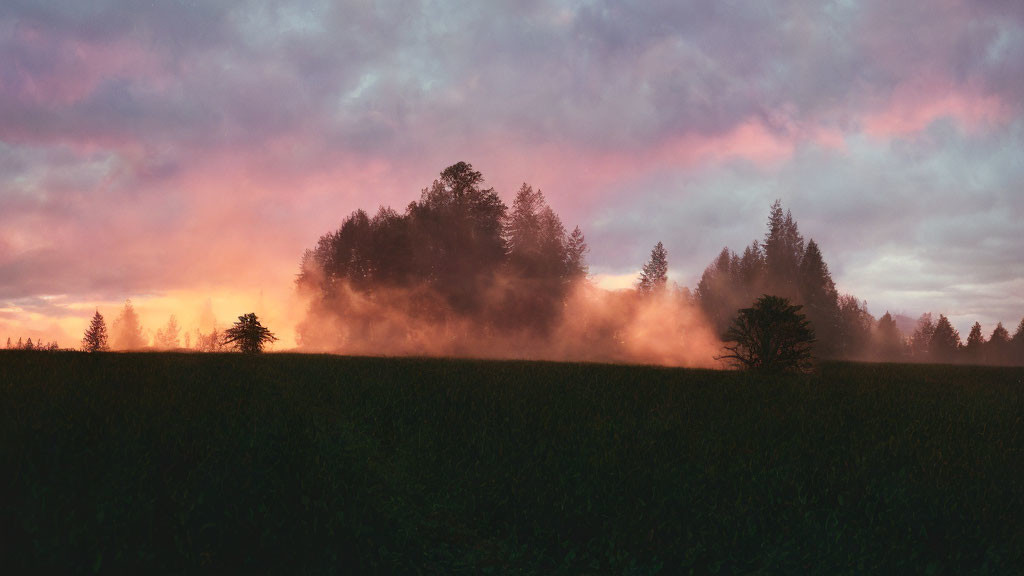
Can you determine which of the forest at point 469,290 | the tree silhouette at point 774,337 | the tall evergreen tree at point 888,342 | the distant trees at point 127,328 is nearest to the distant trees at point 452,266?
the forest at point 469,290

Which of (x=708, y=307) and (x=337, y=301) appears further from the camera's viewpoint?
(x=708, y=307)

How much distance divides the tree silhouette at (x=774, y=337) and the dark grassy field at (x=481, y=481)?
451 cm

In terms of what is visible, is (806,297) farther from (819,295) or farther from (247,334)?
(247,334)

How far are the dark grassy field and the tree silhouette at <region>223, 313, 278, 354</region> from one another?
8.57 m

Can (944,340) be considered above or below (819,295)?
below

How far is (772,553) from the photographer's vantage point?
19.6 ft

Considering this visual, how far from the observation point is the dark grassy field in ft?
18.8

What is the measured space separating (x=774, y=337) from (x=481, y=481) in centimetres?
1097

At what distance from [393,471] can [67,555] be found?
327 cm

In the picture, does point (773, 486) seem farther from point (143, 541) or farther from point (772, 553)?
point (143, 541)

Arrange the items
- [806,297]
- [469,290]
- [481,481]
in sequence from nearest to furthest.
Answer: [481,481] → [469,290] → [806,297]

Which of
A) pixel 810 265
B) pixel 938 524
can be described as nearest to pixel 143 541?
pixel 938 524

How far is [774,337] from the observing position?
1506 centimetres

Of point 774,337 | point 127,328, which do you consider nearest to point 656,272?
point 774,337
